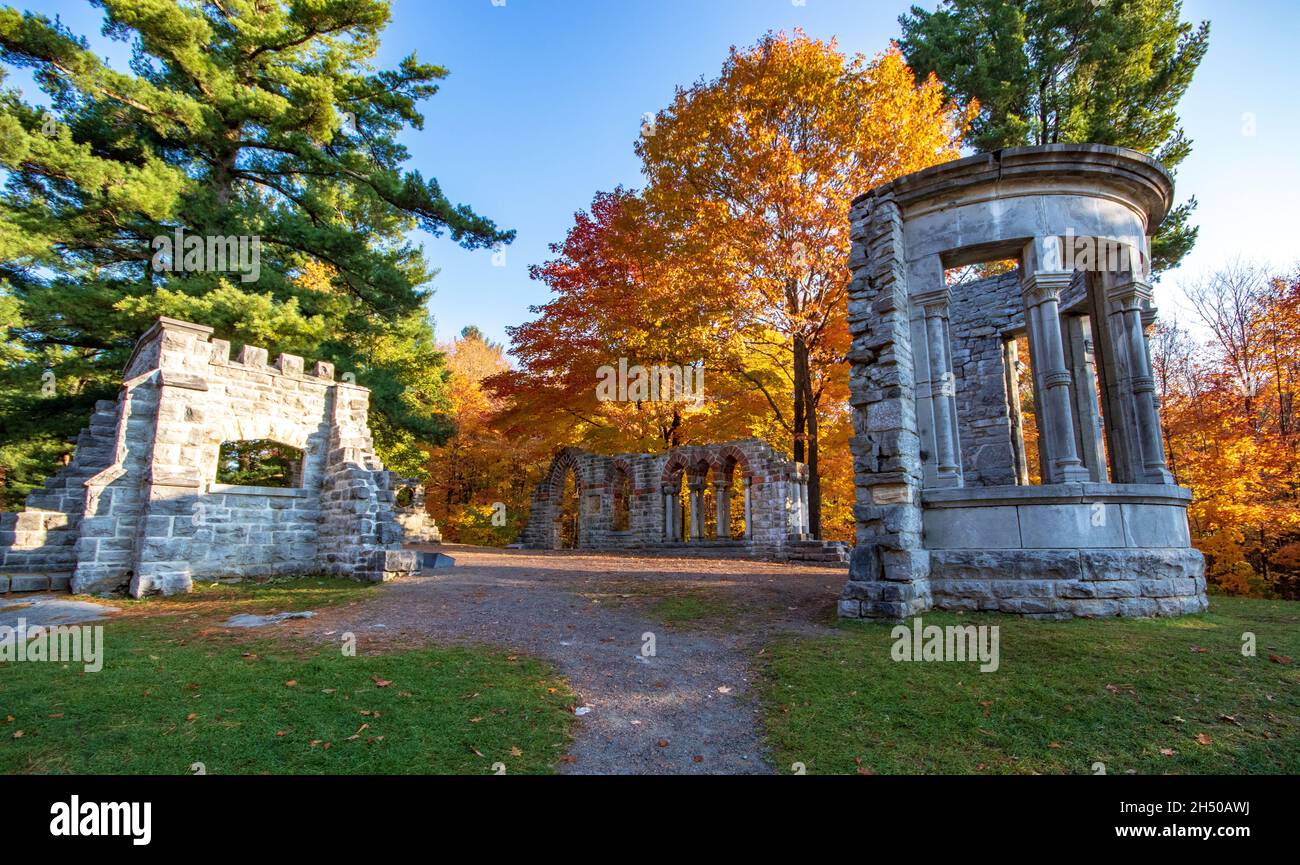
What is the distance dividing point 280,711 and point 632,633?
3304 mm

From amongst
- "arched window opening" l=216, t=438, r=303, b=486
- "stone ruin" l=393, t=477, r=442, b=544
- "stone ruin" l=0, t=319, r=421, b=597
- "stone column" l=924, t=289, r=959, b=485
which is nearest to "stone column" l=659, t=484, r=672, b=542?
"stone ruin" l=393, t=477, r=442, b=544

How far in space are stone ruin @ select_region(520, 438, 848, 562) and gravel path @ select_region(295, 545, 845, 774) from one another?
4.17 meters

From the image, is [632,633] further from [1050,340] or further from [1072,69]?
[1072,69]

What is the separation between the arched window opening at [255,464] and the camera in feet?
52.9

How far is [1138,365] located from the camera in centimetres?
748

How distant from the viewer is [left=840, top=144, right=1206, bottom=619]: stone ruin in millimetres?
6309

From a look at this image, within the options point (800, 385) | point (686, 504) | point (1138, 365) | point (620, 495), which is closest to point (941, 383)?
point (1138, 365)

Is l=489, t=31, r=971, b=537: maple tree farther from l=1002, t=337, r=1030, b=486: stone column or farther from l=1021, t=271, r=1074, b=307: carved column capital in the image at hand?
l=1021, t=271, r=1074, b=307: carved column capital

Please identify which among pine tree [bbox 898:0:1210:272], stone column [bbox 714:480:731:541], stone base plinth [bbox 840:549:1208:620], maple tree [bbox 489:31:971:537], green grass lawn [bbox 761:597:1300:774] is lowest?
green grass lawn [bbox 761:597:1300:774]

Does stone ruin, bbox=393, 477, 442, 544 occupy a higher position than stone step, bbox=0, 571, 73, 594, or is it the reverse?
stone ruin, bbox=393, 477, 442, 544

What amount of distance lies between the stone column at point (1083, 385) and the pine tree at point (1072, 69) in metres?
7.95

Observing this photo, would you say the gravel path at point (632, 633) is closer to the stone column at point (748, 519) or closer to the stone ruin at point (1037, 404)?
the stone ruin at point (1037, 404)
